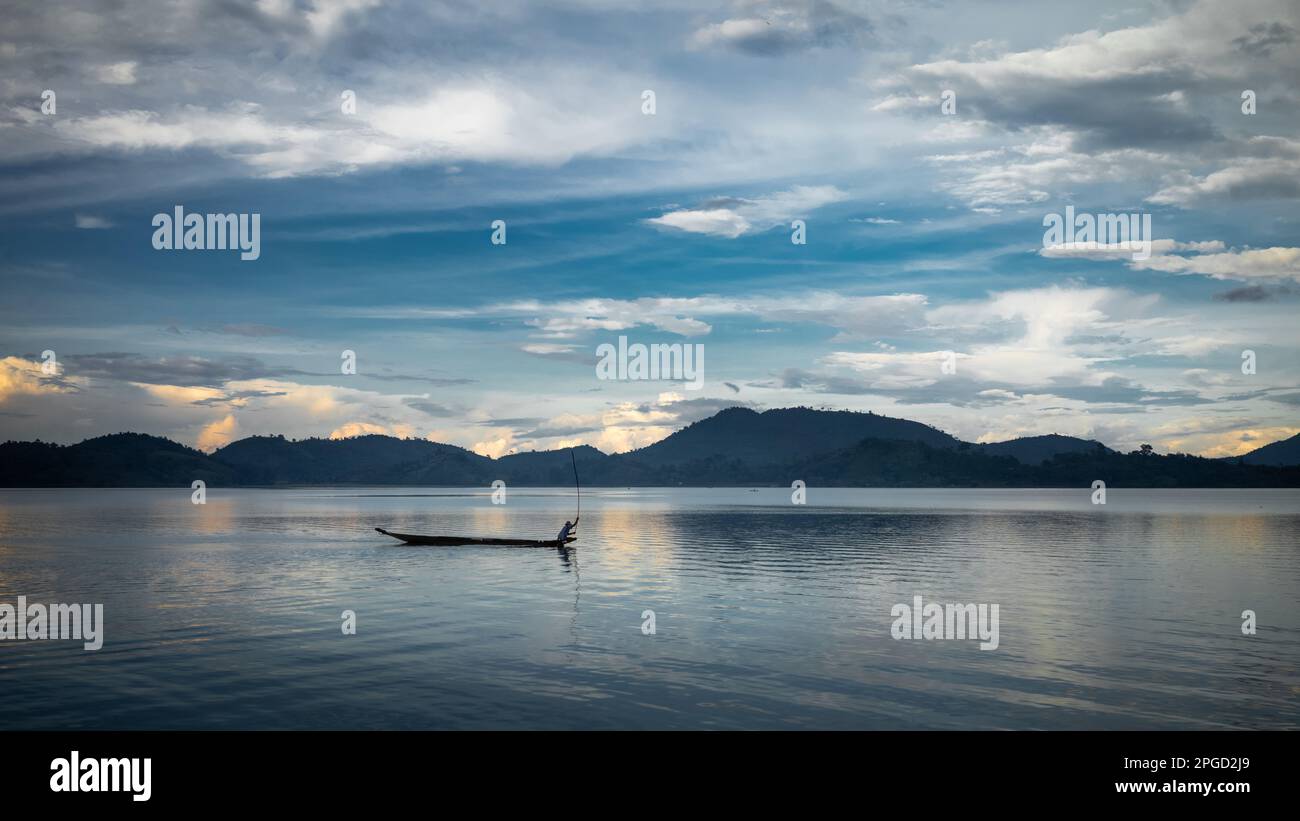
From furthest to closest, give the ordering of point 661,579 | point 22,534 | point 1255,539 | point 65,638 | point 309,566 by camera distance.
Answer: point 22,534, point 1255,539, point 309,566, point 661,579, point 65,638

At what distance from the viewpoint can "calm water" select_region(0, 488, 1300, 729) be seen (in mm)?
23578

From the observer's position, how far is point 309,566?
65062mm

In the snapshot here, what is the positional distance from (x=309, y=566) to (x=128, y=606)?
21.7 m

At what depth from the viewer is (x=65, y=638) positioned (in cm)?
3400

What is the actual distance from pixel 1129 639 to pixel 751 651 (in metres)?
15.8

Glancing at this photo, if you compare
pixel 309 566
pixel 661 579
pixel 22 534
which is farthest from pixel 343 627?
pixel 22 534

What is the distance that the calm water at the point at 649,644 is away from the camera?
77.4 feet

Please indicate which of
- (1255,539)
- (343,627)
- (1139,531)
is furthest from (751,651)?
(1139,531)

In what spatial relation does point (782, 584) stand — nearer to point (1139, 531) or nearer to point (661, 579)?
point (661, 579)

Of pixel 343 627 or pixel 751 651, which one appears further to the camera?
pixel 343 627

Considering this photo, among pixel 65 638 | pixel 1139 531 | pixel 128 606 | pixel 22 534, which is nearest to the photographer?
pixel 65 638

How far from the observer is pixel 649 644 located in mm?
33531
